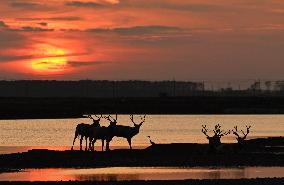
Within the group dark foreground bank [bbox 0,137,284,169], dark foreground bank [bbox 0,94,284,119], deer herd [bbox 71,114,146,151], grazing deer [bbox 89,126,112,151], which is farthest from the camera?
dark foreground bank [bbox 0,94,284,119]

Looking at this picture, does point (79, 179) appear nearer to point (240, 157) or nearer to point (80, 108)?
point (240, 157)

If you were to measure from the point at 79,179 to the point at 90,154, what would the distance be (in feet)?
33.7

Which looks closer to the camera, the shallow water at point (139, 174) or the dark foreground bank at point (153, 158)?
the shallow water at point (139, 174)

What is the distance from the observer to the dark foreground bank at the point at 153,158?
39312 millimetres

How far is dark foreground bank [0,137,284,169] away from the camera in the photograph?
1548 inches

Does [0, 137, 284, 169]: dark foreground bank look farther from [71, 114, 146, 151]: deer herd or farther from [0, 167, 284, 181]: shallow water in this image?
[0, 167, 284, 181]: shallow water

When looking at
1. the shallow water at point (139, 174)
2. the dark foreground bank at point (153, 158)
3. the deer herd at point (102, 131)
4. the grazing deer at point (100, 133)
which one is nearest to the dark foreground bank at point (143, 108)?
the deer herd at point (102, 131)

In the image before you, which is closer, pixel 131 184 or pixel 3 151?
pixel 131 184

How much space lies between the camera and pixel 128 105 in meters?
147

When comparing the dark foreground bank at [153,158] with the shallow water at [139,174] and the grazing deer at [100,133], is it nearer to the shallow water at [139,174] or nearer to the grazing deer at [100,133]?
the grazing deer at [100,133]

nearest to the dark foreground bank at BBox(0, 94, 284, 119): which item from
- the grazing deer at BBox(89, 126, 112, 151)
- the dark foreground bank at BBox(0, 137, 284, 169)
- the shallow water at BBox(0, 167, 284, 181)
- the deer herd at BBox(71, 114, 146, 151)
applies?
the deer herd at BBox(71, 114, 146, 151)

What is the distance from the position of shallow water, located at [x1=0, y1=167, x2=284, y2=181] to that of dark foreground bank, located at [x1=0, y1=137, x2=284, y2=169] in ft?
6.43

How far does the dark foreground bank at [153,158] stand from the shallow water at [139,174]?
6.43 feet

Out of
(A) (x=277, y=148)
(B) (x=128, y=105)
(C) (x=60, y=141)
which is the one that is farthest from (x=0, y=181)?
(B) (x=128, y=105)
